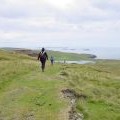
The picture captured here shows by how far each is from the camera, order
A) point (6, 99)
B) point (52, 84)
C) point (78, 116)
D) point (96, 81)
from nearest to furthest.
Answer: point (78, 116)
point (6, 99)
point (52, 84)
point (96, 81)

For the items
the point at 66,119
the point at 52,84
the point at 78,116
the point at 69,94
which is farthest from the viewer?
the point at 52,84

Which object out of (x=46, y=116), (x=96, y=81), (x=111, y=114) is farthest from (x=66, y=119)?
(x=96, y=81)

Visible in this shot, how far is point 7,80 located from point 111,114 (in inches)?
533

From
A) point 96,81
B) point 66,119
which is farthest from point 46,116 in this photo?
point 96,81

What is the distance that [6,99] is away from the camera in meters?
25.8

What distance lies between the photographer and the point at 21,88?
2973 centimetres

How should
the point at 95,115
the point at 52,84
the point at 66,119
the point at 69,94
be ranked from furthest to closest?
1. the point at 52,84
2. the point at 69,94
3. the point at 95,115
4. the point at 66,119

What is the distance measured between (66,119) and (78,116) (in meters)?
2.30

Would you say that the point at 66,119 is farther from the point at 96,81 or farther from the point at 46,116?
the point at 96,81

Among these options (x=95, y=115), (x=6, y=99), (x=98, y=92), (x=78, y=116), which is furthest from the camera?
(x=98, y=92)

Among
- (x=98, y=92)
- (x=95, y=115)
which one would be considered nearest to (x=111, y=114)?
(x=95, y=115)

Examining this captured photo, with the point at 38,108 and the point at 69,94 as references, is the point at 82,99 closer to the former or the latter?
the point at 69,94

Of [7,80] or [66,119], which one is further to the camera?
[7,80]

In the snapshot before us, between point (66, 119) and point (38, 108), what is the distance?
311cm
